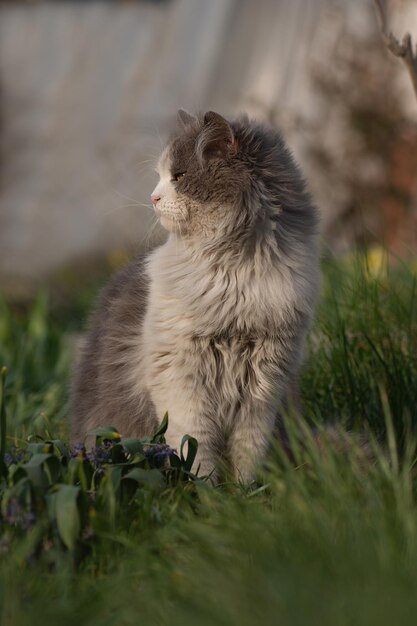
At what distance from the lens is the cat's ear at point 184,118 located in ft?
10.4

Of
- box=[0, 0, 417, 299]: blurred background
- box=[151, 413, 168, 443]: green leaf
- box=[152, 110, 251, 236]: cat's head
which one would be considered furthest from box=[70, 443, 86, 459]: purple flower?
box=[0, 0, 417, 299]: blurred background

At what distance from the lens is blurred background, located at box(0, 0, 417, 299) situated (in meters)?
7.80

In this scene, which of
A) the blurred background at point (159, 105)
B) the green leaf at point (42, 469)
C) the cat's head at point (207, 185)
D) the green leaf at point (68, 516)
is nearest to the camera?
the green leaf at point (68, 516)

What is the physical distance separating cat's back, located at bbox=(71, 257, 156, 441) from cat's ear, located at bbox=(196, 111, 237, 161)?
55 cm

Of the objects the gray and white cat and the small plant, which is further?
the gray and white cat

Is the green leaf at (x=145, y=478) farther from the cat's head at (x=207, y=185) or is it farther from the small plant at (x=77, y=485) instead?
the cat's head at (x=207, y=185)

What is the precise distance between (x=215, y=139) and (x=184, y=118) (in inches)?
12.5

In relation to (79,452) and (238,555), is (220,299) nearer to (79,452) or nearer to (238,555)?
(79,452)

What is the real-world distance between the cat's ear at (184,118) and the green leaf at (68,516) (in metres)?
1.39

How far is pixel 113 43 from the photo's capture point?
1005 cm

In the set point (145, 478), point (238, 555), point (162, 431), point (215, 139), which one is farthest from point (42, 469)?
point (215, 139)

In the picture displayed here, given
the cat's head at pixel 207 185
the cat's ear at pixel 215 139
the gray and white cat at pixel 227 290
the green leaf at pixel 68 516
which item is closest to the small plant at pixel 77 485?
the green leaf at pixel 68 516

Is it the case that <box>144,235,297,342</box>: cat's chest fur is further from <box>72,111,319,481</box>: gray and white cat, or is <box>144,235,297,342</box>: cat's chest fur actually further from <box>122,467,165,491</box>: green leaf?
<box>122,467,165,491</box>: green leaf

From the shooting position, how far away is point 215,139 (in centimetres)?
298
